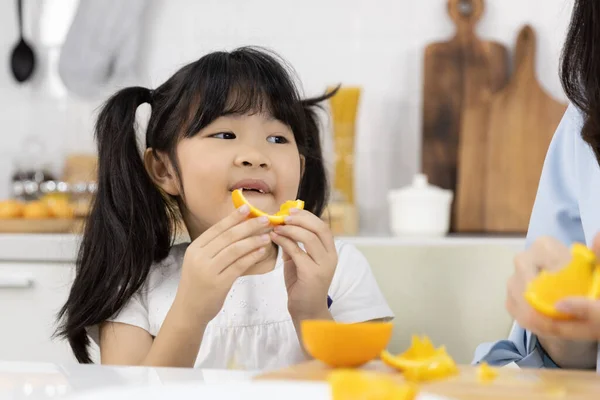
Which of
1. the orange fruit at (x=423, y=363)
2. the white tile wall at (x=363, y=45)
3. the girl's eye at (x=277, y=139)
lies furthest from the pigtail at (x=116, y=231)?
the white tile wall at (x=363, y=45)

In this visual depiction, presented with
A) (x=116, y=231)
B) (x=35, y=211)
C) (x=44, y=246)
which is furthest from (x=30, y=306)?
(x=116, y=231)

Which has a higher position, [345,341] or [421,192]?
[345,341]

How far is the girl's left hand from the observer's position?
1128 millimetres

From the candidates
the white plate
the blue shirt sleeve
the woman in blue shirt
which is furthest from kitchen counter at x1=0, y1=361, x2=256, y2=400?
the blue shirt sleeve

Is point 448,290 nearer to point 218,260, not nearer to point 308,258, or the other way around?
point 308,258

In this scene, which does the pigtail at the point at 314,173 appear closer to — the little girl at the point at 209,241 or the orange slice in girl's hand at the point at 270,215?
the little girl at the point at 209,241

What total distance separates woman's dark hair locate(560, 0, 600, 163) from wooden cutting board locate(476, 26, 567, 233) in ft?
4.27

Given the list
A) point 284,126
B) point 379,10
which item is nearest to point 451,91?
point 379,10

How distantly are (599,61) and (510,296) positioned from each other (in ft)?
1.40

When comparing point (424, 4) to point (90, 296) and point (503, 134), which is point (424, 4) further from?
point (90, 296)

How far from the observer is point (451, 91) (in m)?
2.38

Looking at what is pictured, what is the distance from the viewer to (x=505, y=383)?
1.82 feet

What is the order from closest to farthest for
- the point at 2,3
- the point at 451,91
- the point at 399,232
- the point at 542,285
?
the point at 542,285, the point at 399,232, the point at 451,91, the point at 2,3

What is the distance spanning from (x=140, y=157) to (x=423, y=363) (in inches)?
37.0
